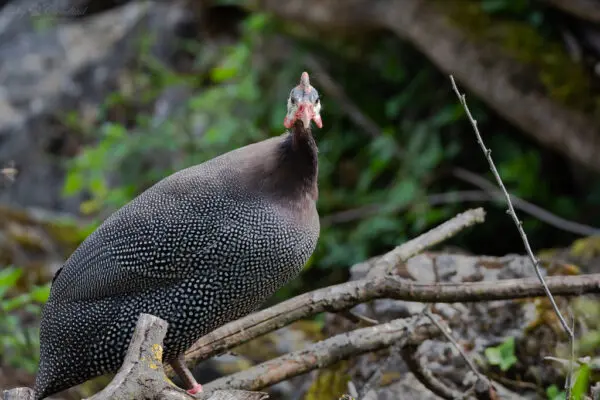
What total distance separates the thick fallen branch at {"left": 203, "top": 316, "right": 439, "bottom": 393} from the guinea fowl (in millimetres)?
264

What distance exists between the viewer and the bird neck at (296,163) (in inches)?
101

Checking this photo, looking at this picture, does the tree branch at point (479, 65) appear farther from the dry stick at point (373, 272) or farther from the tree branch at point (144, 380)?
the tree branch at point (144, 380)

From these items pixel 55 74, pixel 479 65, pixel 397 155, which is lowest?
pixel 55 74

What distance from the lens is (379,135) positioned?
18.1ft

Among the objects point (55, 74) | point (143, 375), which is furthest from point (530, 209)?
point (55, 74)

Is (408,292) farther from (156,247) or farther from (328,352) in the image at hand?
(156,247)

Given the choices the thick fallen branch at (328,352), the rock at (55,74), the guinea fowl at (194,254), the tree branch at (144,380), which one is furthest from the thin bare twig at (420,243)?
the rock at (55,74)

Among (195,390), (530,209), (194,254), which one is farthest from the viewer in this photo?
(530,209)

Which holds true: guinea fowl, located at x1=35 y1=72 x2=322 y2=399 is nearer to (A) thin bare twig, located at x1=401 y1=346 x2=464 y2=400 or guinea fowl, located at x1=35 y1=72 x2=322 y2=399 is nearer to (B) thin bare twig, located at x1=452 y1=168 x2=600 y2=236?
(A) thin bare twig, located at x1=401 y1=346 x2=464 y2=400

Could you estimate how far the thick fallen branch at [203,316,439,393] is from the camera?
2773 mm

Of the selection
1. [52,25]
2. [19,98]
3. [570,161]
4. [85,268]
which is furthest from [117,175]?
[85,268]

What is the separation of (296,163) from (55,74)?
284 inches

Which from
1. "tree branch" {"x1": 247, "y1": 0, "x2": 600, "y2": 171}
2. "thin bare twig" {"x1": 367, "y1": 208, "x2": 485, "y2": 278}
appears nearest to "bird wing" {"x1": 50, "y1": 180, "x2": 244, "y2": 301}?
"thin bare twig" {"x1": 367, "y1": 208, "x2": 485, "y2": 278}

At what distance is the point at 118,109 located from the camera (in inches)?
334
